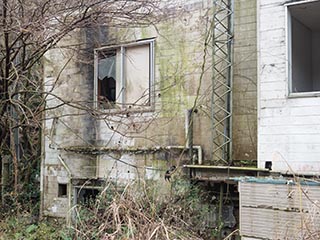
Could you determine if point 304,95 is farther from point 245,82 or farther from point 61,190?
point 61,190

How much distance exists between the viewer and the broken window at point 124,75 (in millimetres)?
9648

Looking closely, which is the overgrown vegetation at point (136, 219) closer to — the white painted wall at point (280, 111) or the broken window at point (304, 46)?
the white painted wall at point (280, 111)

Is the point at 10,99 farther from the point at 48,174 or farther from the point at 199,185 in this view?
the point at 199,185

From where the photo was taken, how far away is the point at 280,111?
6.77 m

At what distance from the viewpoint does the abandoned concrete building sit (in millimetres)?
6535

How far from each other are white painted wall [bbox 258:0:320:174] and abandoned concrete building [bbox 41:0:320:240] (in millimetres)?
17

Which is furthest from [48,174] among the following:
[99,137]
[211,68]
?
[211,68]

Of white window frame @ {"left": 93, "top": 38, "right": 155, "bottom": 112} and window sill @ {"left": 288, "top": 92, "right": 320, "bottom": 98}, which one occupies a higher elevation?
white window frame @ {"left": 93, "top": 38, "right": 155, "bottom": 112}

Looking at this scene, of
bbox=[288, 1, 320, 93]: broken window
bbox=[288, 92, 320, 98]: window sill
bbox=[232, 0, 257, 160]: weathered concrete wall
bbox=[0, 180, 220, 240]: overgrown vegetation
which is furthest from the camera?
bbox=[232, 0, 257, 160]: weathered concrete wall

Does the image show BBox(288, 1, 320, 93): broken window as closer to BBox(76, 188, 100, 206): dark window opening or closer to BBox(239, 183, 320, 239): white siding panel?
BBox(239, 183, 320, 239): white siding panel

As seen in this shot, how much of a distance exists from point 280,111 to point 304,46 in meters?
1.83

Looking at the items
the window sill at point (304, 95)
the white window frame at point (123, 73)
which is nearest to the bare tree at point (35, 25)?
the white window frame at point (123, 73)

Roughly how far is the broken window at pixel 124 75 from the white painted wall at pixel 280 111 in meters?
3.24

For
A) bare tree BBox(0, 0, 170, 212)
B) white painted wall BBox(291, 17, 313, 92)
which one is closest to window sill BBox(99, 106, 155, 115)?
bare tree BBox(0, 0, 170, 212)
